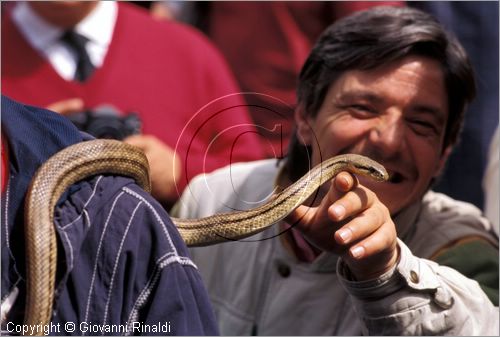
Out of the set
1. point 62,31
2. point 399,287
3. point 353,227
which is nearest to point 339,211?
point 353,227

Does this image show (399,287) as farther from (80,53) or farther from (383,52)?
(80,53)

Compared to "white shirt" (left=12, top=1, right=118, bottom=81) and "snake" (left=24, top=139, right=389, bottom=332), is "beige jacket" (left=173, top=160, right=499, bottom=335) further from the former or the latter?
"white shirt" (left=12, top=1, right=118, bottom=81)

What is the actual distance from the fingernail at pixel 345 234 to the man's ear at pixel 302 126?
49 cm

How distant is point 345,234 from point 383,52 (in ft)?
2.38

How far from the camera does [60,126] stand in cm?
194

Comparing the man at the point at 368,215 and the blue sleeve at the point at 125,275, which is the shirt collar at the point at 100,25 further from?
the blue sleeve at the point at 125,275

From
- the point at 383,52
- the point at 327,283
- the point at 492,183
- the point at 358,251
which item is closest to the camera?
the point at 358,251

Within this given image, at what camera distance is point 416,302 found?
2.25 m

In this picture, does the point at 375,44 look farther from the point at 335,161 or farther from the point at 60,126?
the point at 60,126

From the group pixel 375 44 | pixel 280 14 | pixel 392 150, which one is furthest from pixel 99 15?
pixel 392 150

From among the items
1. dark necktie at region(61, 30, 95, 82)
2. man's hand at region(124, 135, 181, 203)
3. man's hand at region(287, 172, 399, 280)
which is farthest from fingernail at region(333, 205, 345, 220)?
dark necktie at region(61, 30, 95, 82)

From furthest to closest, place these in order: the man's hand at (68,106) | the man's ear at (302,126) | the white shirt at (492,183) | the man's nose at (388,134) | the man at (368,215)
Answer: the white shirt at (492,183), the man's hand at (68,106), the man's ear at (302,126), the man's nose at (388,134), the man at (368,215)

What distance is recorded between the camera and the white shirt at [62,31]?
11.6ft

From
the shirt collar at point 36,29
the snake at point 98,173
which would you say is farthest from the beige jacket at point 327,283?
the shirt collar at point 36,29
